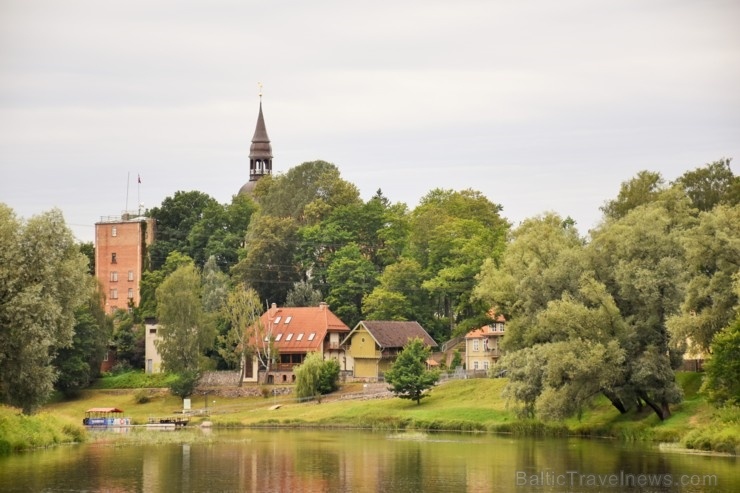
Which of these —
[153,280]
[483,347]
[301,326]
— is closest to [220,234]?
[153,280]

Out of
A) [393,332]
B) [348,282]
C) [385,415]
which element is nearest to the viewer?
[385,415]

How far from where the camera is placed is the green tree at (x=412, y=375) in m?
85.4

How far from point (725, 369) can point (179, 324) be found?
52.8 meters

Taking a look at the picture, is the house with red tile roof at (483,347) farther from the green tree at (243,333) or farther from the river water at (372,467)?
the river water at (372,467)

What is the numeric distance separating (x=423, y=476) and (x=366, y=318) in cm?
6640

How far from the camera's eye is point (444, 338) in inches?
4464

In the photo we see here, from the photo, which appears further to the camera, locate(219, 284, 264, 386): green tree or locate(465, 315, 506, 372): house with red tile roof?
locate(219, 284, 264, 386): green tree

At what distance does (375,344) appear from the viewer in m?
104

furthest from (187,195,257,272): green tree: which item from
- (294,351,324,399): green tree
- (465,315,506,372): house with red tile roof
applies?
(294,351,324,399): green tree

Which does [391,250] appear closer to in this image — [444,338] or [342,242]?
[342,242]

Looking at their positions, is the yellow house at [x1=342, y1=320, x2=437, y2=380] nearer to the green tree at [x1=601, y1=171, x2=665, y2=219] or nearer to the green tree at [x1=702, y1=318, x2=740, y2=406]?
the green tree at [x1=601, y1=171, x2=665, y2=219]

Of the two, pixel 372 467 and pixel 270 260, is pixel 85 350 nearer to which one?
pixel 270 260

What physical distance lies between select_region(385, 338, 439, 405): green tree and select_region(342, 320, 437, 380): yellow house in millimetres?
16551

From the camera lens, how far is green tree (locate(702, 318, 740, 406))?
58500mm
